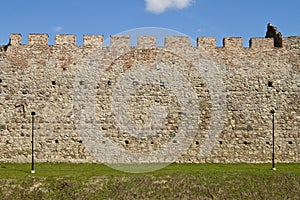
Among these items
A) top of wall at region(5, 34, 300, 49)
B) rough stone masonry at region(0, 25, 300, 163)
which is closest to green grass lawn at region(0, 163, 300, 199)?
rough stone masonry at region(0, 25, 300, 163)

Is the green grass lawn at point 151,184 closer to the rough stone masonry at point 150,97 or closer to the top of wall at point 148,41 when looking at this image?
the rough stone masonry at point 150,97

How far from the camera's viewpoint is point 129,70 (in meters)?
16.5

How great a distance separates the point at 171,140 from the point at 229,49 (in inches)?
175

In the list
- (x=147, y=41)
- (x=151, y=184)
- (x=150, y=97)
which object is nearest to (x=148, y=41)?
(x=147, y=41)

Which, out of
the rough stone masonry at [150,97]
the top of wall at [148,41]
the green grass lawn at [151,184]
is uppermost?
the top of wall at [148,41]

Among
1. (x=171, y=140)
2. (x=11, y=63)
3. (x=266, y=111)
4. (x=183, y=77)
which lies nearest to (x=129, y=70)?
(x=183, y=77)

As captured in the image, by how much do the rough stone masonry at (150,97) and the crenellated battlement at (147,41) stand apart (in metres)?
0.04

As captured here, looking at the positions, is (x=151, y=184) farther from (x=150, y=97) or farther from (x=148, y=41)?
(x=148, y=41)

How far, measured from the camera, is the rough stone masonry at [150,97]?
1617 cm

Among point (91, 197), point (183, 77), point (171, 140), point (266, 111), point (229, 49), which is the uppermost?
point (229, 49)

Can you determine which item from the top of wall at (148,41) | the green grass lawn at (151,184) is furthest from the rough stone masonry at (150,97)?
the green grass lawn at (151,184)

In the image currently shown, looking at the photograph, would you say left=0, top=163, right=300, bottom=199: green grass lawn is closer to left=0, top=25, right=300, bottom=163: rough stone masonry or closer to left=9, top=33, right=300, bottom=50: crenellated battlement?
left=0, top=25, right=300, bottom=163: rough stone masonry

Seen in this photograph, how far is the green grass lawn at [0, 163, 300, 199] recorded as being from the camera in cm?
1206

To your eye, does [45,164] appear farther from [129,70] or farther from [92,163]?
[129,70]
